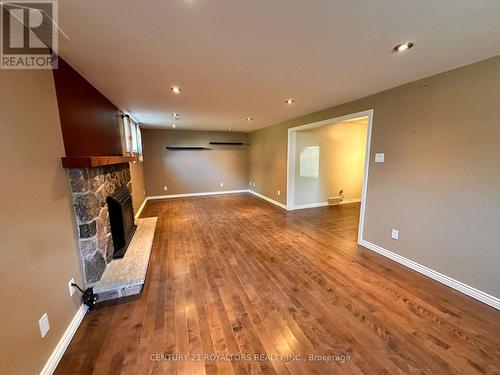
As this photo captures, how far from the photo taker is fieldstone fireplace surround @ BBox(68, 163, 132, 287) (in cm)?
182

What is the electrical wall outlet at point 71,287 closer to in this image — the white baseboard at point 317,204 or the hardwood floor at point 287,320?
the hardwood floor at point 287,320

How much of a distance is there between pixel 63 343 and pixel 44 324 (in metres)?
0.30

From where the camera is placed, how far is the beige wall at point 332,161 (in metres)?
5.21

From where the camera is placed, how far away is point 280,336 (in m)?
1.61

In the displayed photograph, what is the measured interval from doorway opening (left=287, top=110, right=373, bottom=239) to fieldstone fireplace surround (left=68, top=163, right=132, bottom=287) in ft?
13.1

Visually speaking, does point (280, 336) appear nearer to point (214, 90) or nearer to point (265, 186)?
point (214, 90)

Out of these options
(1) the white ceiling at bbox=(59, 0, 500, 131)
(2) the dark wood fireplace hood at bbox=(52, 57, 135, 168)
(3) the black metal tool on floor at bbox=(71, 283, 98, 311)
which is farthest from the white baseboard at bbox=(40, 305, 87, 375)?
(1) the white ceiling at bbox=(59, 0, 500, 131)

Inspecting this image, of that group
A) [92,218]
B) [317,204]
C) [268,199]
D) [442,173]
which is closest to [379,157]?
[442,173]

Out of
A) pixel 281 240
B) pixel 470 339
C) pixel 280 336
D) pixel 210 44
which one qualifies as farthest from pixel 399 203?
pixel 210 44

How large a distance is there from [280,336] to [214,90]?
286cm

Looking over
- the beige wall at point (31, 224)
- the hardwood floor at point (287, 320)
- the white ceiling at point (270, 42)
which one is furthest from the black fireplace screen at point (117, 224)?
the white ceiling at point (270, 42)

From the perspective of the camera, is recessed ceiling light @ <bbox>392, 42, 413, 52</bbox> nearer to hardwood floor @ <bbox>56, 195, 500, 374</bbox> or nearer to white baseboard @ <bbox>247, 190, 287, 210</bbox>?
hardwood floor @ <bbox>56, 195, 500, 374</bbox>

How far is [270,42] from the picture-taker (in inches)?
62.0

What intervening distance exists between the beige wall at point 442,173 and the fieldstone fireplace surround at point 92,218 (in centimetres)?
362
